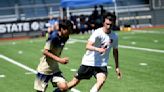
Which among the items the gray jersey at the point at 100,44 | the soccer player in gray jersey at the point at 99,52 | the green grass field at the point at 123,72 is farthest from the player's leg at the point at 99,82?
the green grass field at the point at 123,72

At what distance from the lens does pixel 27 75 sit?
14805 mm

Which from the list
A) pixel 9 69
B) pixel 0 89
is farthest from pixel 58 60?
pixel 9 69

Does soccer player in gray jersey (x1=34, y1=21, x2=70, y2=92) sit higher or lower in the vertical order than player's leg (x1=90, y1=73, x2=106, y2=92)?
higher

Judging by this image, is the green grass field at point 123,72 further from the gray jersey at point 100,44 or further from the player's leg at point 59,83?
the player's leg at point 59,83

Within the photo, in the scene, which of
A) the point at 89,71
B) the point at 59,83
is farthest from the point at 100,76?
the point at 59,83

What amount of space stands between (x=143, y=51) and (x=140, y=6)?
2571 centimetres

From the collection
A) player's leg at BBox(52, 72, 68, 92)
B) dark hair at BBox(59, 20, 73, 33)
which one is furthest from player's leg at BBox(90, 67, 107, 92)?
dark hair at BBox(59, 20, 73, 33)

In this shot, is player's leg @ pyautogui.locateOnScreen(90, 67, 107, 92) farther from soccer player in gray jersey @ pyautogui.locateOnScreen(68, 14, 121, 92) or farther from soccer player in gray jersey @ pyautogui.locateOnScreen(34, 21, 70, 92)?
soccer player in gray jersey @ pyautogui.locateOnScreen(34, 21, 70, 92)

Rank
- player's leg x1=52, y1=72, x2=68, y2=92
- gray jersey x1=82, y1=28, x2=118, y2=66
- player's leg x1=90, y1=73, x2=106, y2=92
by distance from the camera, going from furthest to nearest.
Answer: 1. gray jersey x1=82, y1=28, x2=118, y2=66
2. player's leg x1=90, y1=73, x2=106, y2=92
3. player's leg x1=52, y1=72, x2=68, y2=92

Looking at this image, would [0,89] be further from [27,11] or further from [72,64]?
[27,11]

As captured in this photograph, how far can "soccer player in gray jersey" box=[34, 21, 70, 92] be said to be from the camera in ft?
26.5

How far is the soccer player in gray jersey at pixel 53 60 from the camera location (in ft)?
26.5

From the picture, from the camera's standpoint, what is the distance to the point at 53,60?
28.0ft

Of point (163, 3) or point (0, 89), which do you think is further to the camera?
point (163, 3)
